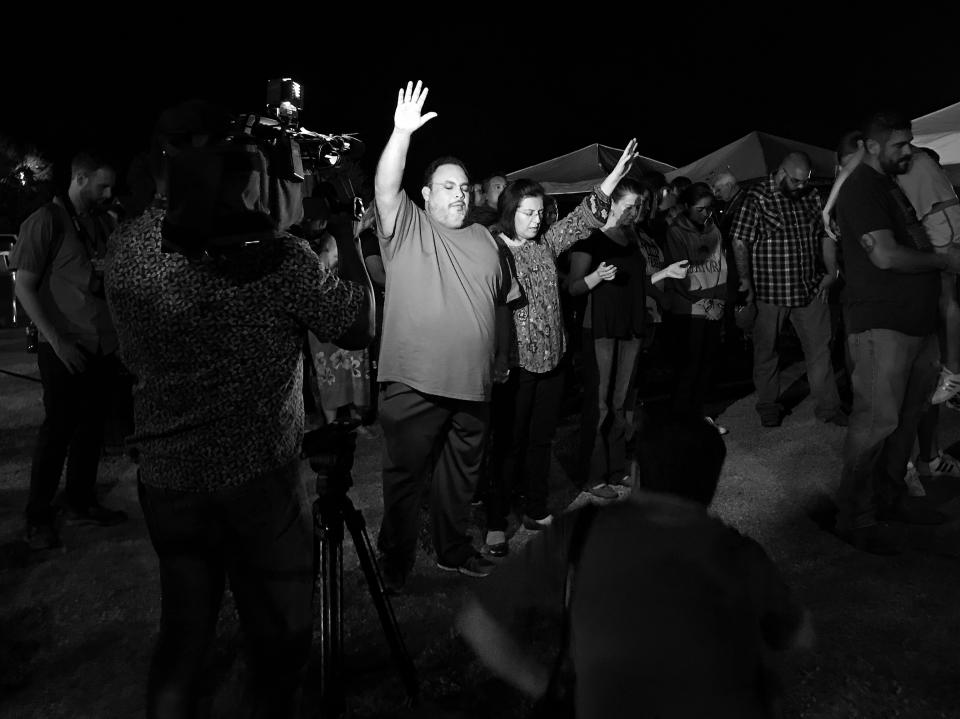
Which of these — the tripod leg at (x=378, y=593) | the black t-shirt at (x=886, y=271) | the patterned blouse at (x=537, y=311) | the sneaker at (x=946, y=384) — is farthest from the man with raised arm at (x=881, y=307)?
the tripod leg at (x=378, y=593)

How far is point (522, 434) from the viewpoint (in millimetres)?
4535

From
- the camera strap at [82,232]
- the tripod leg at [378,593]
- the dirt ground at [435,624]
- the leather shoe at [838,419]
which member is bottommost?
the dirt ground at [435,624]

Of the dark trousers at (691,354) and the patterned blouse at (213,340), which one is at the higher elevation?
the patterned blouse at (213,340)

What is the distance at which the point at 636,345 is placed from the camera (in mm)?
5211

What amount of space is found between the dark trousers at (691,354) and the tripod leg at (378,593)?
13.1 ft

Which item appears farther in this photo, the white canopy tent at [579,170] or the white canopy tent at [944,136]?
the white canopy tent at [579,170]

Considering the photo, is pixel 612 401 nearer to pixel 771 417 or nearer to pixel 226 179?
pixel 771 417

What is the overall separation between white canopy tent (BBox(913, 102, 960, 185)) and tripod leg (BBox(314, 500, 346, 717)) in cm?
831

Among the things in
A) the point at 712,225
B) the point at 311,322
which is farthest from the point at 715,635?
the point at 712,225

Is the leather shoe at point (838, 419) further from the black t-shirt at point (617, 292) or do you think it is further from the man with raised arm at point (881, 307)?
the black t-shirt at point (617, 292)

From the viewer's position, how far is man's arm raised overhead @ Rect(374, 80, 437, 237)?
313cm

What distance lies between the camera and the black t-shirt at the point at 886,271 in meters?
4.09

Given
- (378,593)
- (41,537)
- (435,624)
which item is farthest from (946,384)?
(41,537)

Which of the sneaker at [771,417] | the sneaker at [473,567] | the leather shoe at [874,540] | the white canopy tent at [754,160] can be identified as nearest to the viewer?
the sneaker at [473,567]
